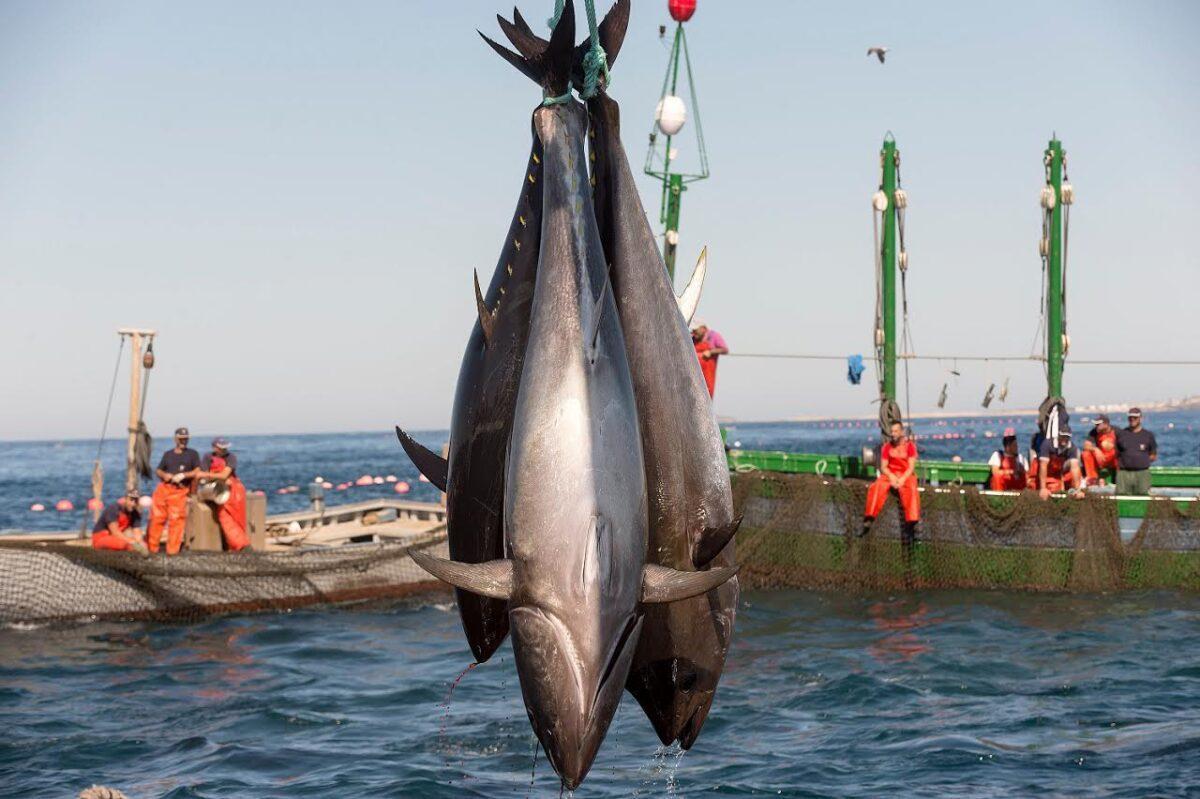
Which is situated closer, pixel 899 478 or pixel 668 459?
pixel 668 459

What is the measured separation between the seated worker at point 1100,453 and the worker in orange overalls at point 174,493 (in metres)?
14.5

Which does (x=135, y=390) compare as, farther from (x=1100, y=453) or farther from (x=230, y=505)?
(x=1100, y=453)

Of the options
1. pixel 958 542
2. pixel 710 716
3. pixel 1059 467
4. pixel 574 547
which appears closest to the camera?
pixel 574 547

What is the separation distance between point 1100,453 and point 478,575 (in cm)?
1932

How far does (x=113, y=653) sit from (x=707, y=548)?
14537 millimetres

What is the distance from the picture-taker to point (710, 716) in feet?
43.5

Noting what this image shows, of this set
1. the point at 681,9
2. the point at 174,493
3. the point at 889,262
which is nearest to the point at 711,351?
the point at 681,9

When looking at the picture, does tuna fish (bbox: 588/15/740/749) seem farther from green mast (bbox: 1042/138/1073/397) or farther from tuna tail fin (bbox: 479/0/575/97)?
green mast (bbox: 1042/138/1073/397)

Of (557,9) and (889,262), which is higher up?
(889,262)

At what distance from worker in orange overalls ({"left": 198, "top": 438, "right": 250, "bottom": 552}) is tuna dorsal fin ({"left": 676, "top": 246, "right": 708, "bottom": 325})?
50.4 ft

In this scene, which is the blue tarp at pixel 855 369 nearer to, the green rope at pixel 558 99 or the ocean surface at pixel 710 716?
the ocean surface at pixel 710 716

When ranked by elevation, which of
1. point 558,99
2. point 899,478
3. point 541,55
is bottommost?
point 899,478

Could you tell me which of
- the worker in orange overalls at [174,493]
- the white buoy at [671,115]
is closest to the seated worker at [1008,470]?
the white buoy at [671,115]

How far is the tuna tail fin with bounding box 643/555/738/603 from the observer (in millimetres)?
4309
